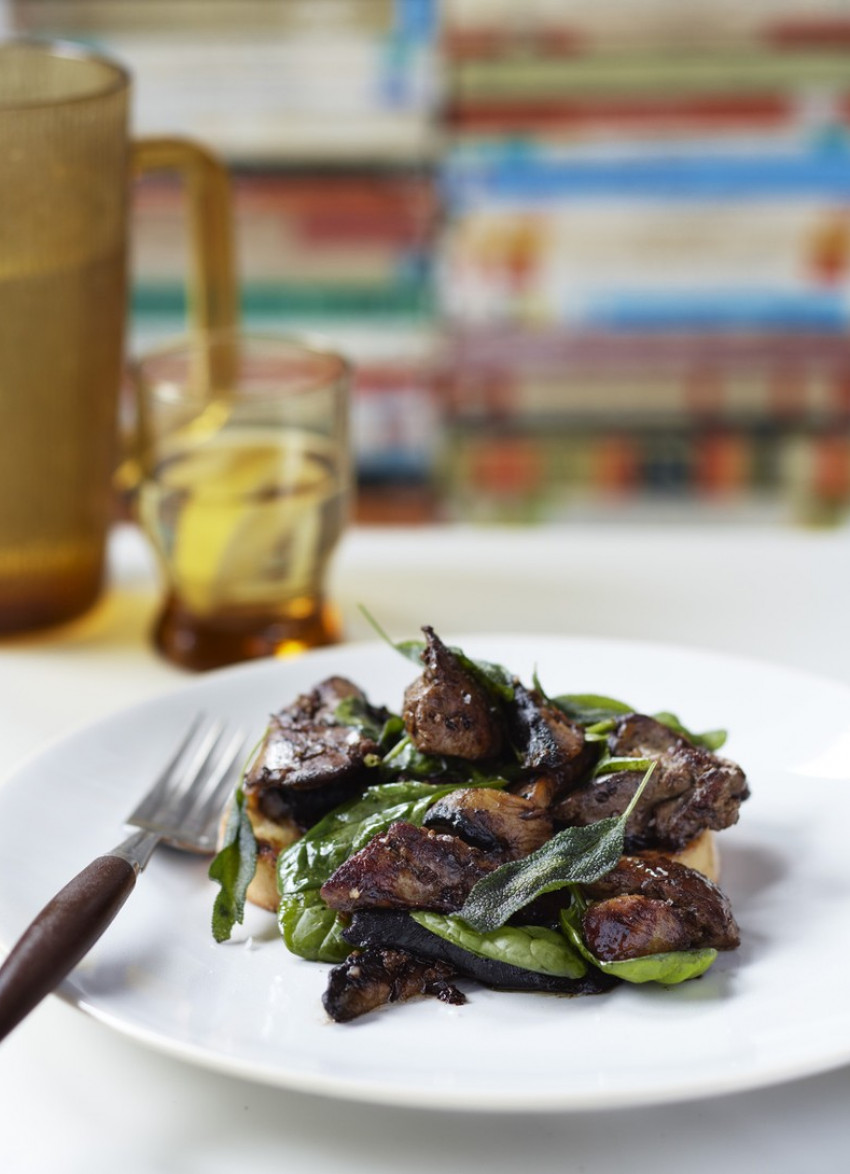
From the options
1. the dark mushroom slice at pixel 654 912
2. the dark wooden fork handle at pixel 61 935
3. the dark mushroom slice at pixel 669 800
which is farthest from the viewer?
the dark mushroom slice at pixel 669 800

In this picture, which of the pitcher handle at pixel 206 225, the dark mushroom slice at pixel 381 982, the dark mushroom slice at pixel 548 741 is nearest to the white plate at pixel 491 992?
the dark mushroom slice at pixel 381 982

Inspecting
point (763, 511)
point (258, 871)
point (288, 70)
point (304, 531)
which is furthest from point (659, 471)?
point (258, 871)

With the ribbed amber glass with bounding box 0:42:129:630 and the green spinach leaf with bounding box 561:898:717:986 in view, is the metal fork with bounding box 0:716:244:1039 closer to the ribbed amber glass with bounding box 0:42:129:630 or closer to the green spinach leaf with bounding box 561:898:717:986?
the green spinach leaf with bounding box 561:898:717:986

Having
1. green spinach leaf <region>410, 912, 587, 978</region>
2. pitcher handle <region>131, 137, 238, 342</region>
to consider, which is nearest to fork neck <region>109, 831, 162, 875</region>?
green spinach leaf <region>410, 912, 587, 978</region>

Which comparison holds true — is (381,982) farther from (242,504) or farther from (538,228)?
(538,228)

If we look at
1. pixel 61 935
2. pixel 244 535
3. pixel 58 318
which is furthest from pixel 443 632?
pixel 61 935

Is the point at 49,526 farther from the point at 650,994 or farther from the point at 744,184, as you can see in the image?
the point at 744,184

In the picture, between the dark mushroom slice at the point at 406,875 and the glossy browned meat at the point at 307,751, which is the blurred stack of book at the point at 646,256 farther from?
the dark mushroom slice at the point at 406,875
